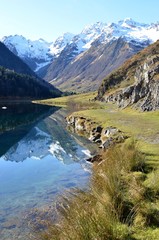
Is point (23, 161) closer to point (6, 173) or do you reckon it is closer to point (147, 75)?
point (6, 173)

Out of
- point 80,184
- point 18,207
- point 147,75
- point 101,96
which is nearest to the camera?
point 18,207

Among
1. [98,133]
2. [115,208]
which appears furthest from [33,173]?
[115,208]

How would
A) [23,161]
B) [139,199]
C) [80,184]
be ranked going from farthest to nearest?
[23,161], [80,184], [139,199]

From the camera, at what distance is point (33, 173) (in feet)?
112

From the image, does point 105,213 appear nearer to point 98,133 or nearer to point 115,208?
point 115,208

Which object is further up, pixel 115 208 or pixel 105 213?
pixel 105 213

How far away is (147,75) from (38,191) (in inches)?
2175

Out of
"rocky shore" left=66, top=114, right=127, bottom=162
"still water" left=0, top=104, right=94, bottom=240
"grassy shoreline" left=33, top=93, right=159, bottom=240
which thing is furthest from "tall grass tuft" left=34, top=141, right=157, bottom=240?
"rocky shore" left=66, top=114, right=127, bottom=162

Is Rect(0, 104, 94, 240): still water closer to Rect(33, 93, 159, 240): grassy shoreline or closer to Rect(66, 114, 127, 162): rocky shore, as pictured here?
Rect(66, 114, 127, 162): rocky shore

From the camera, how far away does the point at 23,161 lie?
41500mm

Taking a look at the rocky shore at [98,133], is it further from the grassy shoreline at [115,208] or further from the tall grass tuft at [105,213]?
the tall grass tuft at [105,213]

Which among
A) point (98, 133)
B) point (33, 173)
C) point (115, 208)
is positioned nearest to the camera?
point (115, 208)

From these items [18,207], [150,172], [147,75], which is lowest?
[18,207]

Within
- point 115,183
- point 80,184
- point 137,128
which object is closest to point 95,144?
point 137,128
